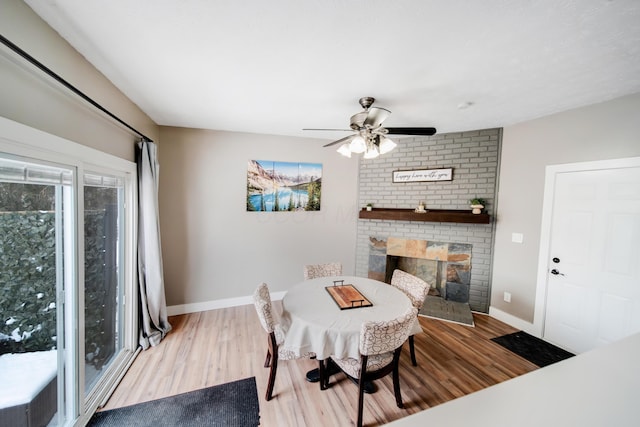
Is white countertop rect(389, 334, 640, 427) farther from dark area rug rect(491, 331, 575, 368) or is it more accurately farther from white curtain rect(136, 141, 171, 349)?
white curtain rect(136, 141, 171, 349)

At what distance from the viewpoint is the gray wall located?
3.58ft

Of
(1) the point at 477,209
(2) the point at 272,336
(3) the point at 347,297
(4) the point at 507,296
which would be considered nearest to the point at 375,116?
(3) the point at 347,297

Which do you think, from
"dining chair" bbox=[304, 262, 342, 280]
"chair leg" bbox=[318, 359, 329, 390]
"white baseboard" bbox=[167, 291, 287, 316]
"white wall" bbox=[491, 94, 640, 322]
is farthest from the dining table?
"white wall" bbox=[491, 94, 640, 322]

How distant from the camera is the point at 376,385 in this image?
201 centimetres

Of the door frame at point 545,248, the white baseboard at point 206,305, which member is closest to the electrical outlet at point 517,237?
the door frame at point 545,248

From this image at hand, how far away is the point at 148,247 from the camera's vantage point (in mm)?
2484

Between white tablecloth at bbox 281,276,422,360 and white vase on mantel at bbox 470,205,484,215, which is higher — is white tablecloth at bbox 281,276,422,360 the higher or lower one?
the lower one

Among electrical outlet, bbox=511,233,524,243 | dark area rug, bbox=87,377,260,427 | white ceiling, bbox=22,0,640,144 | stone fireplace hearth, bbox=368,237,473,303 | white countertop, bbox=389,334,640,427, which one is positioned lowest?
dark area rug, bbox=87,377,260,427

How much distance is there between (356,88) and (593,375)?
214cm

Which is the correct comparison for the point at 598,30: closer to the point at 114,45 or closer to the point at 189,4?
the point at 189,4

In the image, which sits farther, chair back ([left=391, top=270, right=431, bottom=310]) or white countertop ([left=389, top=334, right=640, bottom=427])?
chair back ([left=391, top=270, right=431, bottom=310])

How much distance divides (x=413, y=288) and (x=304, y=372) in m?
1.32

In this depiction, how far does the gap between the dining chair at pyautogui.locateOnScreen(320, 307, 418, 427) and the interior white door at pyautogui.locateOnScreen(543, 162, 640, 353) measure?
2.26 m

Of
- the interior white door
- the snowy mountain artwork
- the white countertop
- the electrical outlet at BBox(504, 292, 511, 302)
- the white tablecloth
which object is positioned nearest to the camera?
the white countertop
